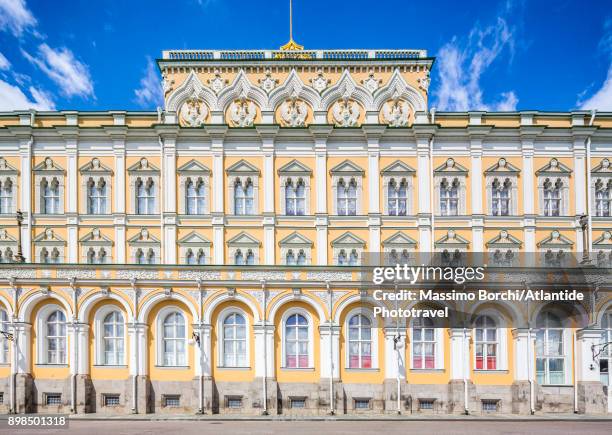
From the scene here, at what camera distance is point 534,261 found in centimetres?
3325

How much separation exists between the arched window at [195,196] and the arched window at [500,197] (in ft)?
65.7

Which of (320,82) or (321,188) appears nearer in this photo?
(321,188)

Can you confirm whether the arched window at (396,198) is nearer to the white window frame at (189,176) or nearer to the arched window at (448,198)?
the arched window at (448,198)

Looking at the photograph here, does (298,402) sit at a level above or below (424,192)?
below

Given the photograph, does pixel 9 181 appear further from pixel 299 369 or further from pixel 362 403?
pixel 362 403

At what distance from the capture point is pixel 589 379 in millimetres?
25891

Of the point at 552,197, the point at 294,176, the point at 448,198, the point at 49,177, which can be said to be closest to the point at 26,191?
the point at 49,177

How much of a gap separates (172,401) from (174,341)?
10.2ft

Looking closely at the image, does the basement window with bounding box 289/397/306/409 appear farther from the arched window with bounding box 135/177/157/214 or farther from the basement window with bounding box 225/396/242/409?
the arched window with bounding box 135/177/157/214

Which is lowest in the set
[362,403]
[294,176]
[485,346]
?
[362,403]

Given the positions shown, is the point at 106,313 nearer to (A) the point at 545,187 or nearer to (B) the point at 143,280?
(B) the point at 143,280

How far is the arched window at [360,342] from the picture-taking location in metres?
26.3

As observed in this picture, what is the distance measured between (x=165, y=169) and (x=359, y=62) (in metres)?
15.5

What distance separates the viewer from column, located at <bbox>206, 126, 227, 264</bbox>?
109 feet
